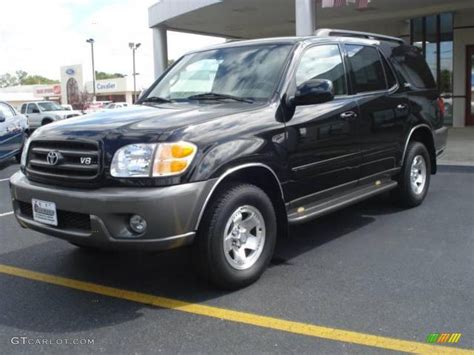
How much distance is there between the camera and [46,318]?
3.76 meters

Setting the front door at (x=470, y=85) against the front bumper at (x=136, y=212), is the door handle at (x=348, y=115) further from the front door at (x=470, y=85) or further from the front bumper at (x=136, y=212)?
the front door at (x=470, y=85)

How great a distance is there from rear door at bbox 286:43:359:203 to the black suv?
0.04ft

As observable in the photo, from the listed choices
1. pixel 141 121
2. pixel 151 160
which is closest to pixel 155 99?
pixel 141 121

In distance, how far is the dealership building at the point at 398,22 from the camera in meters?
15.9

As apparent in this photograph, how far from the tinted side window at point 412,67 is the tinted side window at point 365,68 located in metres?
0.40

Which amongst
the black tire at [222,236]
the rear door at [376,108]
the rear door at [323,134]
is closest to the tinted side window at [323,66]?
the rear door at [323,134]

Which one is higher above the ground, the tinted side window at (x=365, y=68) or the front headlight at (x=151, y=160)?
the tinted side window at (x=365, y=68)

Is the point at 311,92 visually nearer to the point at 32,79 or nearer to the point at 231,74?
the point at 231,74

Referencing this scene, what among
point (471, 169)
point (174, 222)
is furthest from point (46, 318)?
point (471, 169)

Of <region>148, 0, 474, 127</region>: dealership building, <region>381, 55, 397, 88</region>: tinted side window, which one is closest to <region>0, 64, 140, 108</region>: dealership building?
<region>148, 0, 474, 127</region>: dealership building

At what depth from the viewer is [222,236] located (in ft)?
13.0

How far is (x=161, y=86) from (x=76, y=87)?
66448mm

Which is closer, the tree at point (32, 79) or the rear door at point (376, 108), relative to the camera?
the rear door at point (376, 108)

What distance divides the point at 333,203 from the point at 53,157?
247 cm
